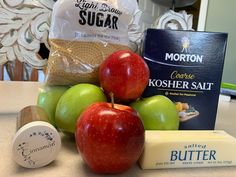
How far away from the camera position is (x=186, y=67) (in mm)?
554

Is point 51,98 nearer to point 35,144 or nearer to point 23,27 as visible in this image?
point 35,144

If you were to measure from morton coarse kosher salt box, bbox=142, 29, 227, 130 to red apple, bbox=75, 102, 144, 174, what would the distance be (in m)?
0.18

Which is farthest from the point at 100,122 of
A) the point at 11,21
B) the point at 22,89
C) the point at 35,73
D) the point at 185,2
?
the point at 185,2

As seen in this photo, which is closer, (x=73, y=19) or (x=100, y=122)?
(x=100, y=122)

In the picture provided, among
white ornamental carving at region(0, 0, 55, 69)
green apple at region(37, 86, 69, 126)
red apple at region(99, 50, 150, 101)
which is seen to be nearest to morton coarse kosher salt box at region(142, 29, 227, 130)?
red apple at region(99, 50, 150, 101)

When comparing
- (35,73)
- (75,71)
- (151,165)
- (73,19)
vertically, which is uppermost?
(73,19)

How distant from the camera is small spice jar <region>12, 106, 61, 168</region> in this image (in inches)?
14.5

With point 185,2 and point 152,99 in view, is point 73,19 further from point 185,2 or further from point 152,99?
point 185,2

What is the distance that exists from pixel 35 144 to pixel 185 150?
23cm

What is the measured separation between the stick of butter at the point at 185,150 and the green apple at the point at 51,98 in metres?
0.20

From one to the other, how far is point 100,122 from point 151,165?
0.39 ft

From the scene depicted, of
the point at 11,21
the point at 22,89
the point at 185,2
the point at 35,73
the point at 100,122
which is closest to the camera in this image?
the point at 100,122

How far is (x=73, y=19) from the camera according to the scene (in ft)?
1.70

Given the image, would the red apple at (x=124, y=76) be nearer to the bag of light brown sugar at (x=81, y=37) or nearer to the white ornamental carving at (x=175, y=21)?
the bag of light brown sugar at (x=81, y=37)
